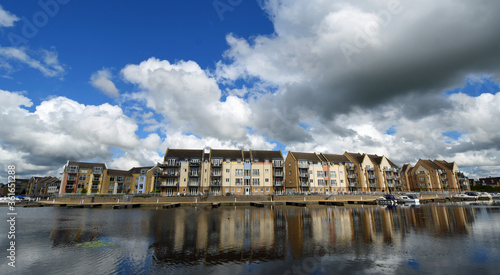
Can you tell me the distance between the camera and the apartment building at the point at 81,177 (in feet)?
302

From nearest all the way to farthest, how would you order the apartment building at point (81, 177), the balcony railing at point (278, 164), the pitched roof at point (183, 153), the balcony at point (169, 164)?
1. the balcony at point (169, 164)
2. the pitched roof at point (183, 153)
3. the balcony railing at point (278, 164)
4. the apartment building at point (81, 177)

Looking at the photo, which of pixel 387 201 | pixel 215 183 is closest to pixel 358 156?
pixel 387 201

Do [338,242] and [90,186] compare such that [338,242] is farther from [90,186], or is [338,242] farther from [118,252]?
[90,186]

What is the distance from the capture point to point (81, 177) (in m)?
94.8

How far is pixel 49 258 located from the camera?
14.1m

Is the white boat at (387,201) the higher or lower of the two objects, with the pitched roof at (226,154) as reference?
lower

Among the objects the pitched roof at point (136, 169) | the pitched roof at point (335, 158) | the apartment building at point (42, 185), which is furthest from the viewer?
the apartment building at point (42, 185)

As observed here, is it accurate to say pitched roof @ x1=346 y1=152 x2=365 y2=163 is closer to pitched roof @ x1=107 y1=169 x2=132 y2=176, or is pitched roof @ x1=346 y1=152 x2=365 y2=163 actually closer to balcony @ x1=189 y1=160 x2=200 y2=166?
balcony @ x1=189 y1=160 x2=200 y2=166

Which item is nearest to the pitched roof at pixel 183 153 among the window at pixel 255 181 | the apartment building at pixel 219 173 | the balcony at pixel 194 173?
the apartment building at pixel 219 173

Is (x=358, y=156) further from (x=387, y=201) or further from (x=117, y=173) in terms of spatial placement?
(x=117, y=173)

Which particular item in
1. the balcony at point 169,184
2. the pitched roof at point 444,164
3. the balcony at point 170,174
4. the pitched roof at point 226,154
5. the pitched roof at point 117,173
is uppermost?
the pitched roof at point 226,154

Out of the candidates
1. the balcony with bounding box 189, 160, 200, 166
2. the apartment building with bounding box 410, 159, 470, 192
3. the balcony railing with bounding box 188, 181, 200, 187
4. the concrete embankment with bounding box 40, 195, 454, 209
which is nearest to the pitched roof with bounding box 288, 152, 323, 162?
the concrete embankment with bounding box 40, 195, 454, 209

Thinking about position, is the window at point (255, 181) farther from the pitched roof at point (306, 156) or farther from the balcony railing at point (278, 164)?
the pitched roof at point (306, 156)

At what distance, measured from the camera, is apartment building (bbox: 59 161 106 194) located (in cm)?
9194
